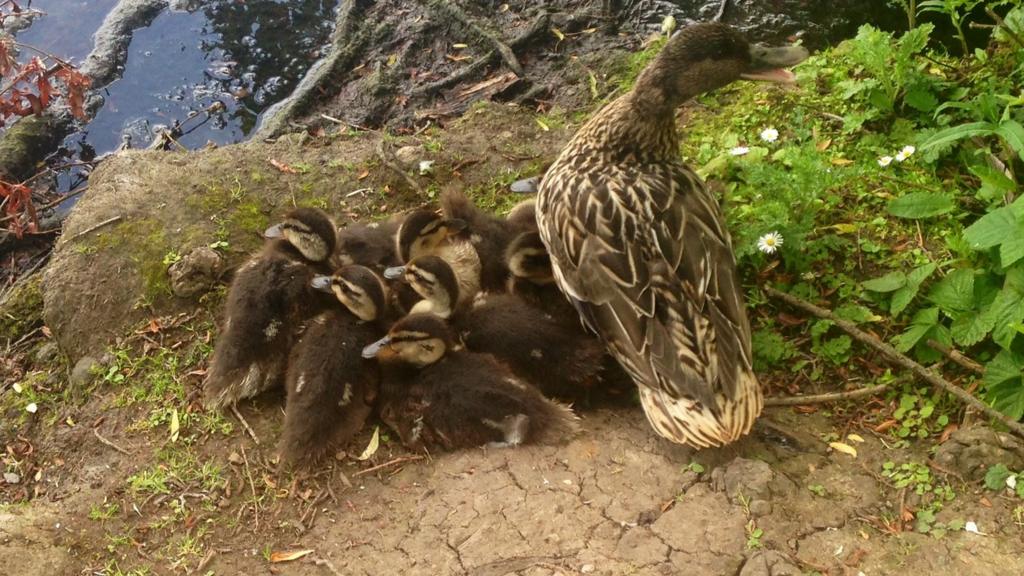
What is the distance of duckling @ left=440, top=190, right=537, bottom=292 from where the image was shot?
4.68 meters

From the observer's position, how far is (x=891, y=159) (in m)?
4.80

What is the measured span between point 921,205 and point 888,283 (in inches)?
18.3

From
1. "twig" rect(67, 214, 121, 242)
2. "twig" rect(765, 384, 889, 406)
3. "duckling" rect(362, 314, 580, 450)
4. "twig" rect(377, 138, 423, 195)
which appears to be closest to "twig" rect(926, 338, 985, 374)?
"twig" rect(765, 384, 889, 406)

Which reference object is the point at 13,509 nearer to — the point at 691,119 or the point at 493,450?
the point at 493,450

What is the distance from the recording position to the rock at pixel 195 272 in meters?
4.90

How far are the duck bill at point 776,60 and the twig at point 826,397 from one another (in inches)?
60.2

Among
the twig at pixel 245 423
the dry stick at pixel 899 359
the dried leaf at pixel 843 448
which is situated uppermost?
the dry stick at pixel 899 359

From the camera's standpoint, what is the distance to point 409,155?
5.91m

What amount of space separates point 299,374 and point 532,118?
9.77 ft

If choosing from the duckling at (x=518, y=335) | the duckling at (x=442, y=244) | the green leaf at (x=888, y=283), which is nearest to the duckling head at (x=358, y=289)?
the duckling at (x=518, y=335)

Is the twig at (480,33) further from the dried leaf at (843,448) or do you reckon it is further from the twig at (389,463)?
the dried leaf at (843,448)

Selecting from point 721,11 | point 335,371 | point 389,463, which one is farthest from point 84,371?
point 721,11

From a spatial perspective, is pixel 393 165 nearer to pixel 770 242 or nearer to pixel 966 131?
pixel 770 242

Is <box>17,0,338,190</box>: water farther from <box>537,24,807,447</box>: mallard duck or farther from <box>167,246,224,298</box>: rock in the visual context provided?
<box>537,24,807,447</box>: mallard duck
